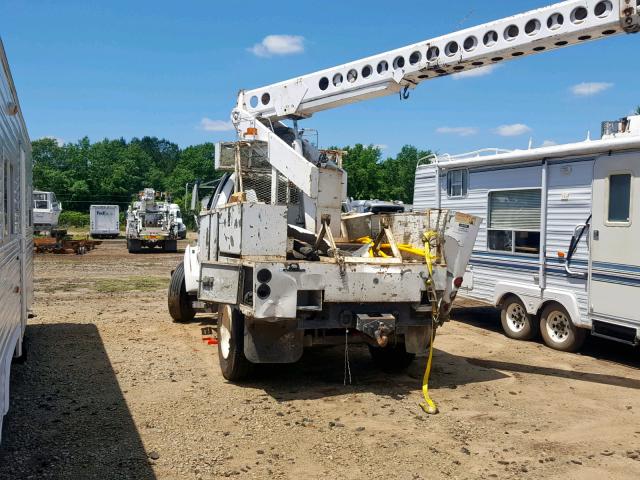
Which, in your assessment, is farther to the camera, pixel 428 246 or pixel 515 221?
pixel 515 221

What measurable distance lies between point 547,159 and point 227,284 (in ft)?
17.8

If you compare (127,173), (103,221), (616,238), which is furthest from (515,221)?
(127,173)

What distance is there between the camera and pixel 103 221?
4181 cm

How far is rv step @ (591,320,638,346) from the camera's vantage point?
7.47 meters

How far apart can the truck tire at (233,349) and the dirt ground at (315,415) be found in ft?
0.49

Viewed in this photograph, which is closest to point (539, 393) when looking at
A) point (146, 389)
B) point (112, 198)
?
point (146, 389)

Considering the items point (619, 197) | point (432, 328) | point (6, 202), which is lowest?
point (432, 328)

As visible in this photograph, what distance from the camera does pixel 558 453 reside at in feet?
15.7

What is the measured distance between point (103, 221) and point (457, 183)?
35671 millimetres

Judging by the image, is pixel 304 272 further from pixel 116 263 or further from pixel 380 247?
pixel 116 263

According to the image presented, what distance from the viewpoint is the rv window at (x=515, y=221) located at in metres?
9.21

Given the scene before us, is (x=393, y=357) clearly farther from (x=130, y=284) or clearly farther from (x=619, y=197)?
(x=130, y=284)

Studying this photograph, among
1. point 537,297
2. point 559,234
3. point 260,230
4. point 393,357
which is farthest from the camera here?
point 537,297

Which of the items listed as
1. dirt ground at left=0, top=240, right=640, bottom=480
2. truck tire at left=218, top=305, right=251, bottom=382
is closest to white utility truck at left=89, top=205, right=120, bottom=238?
dirt ground at left=0, top=240, right=640, bottom=480
